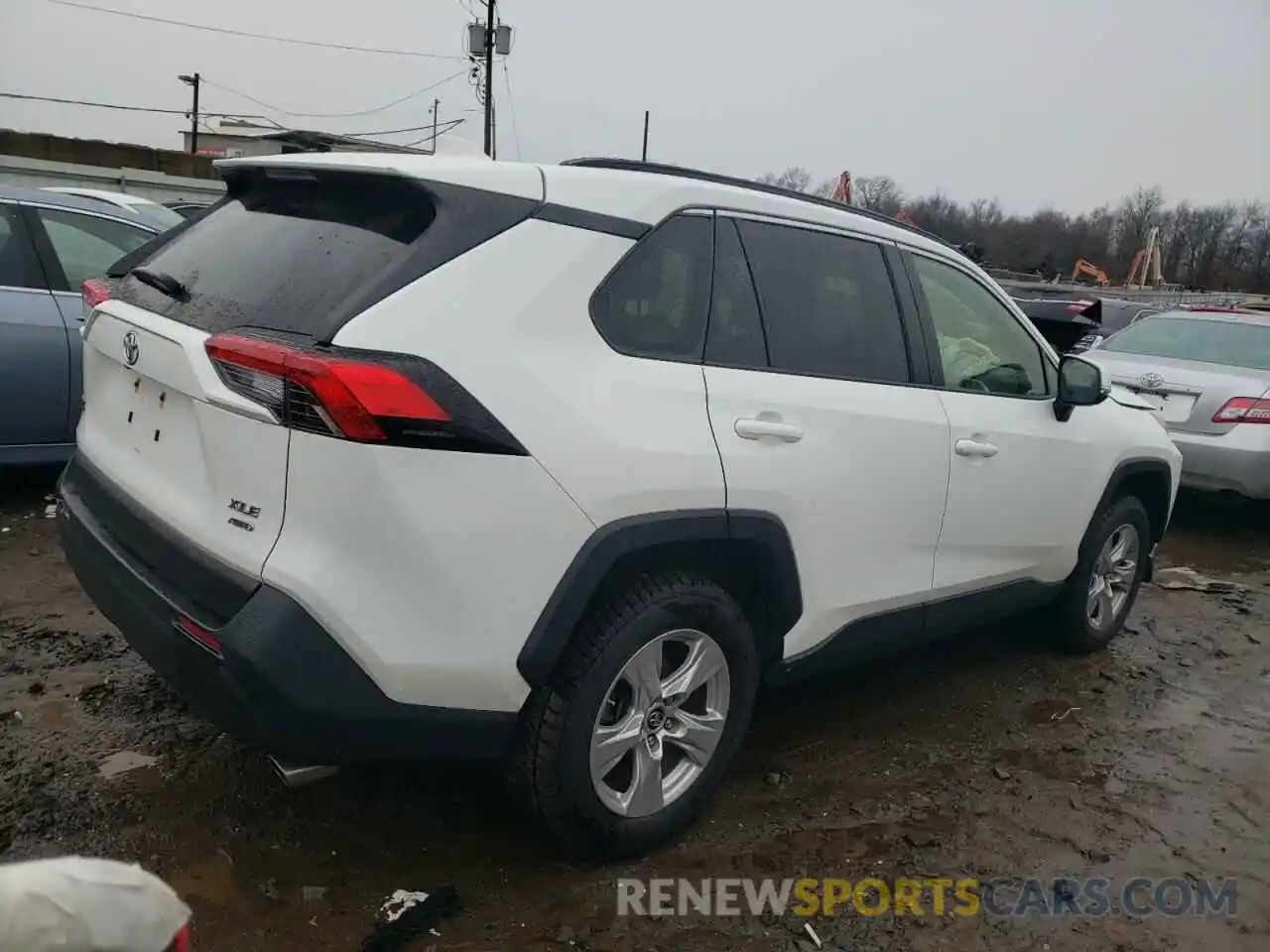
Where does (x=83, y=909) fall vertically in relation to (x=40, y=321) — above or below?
→ below

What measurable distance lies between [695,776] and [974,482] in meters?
1.47

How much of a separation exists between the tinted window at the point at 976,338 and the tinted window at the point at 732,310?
37.1 inches

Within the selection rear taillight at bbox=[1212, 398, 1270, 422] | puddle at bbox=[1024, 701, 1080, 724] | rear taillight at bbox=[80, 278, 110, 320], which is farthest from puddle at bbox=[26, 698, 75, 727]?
rear taillight at bbox=[1212, 398, 1270, 422]

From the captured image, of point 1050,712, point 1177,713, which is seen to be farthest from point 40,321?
point 1177,713

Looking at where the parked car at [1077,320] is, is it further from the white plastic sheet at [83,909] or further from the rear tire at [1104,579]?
the white plastic sheet at [83,909]

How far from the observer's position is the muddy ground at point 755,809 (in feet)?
8.46

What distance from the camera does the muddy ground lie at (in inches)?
102

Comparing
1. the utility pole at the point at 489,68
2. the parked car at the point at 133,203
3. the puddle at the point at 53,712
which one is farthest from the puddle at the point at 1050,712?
the utility pole at the point at 489,68

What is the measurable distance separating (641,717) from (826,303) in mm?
1385

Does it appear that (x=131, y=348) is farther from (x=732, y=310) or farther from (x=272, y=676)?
(x=732, y=310)

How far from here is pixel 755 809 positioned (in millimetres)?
3135

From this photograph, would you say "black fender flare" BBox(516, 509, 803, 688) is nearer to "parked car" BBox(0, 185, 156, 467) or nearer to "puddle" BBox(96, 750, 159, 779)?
"puddle" BBox(96, 750, 159, 779)

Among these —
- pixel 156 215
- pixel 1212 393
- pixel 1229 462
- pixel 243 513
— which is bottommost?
pixel 1229 462

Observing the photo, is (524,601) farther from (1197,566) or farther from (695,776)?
(1197,566)
